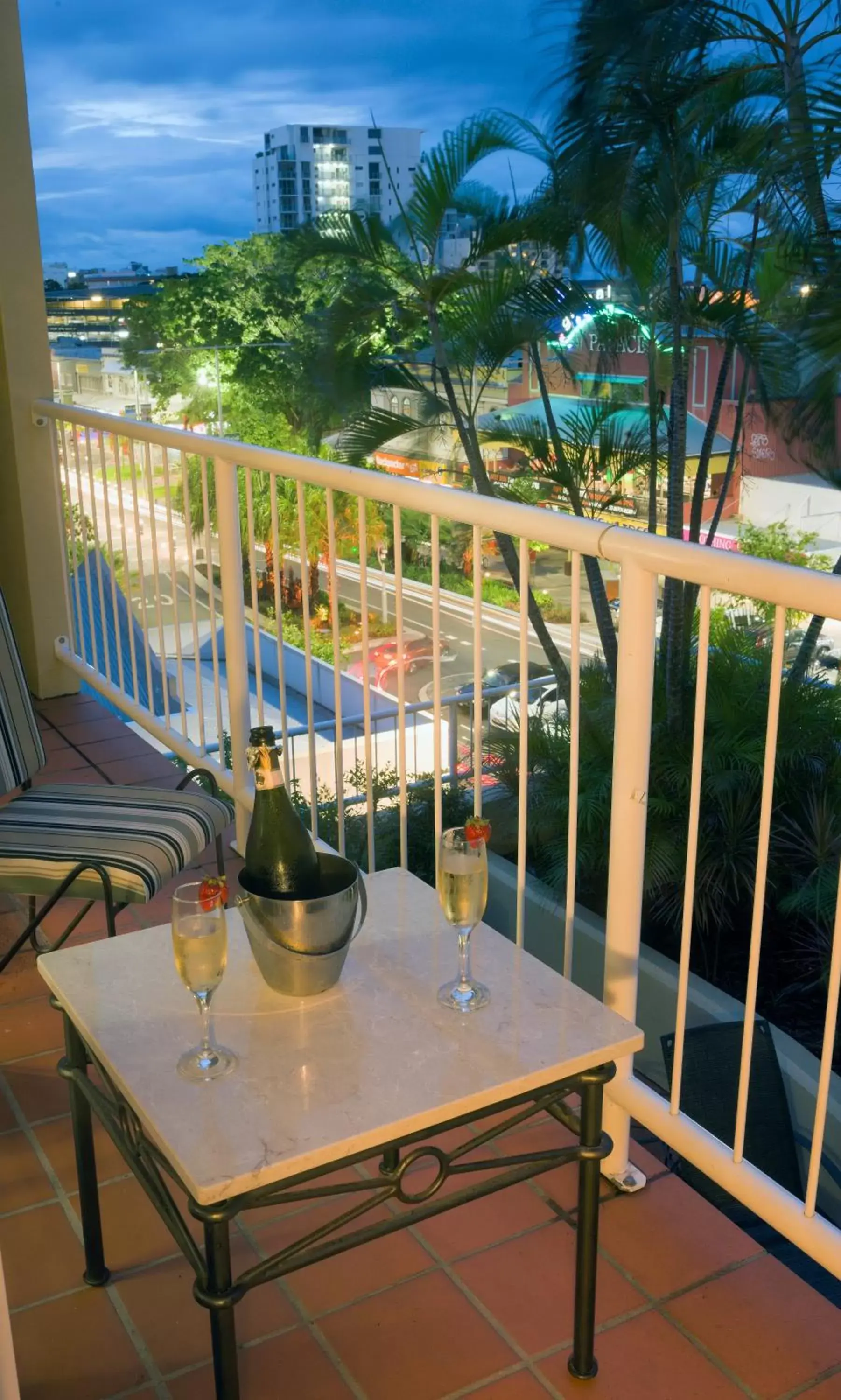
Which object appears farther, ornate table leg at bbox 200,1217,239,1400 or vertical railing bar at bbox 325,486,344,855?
vertical railing bar at bbox 325,486,344,855

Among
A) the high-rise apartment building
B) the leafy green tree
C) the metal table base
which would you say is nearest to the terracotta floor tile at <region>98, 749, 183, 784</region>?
the metal table base

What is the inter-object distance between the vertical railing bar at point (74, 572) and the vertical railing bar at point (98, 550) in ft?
0.35

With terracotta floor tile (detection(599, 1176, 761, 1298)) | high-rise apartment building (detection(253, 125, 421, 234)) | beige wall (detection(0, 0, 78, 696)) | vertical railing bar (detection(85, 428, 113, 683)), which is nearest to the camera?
terracotta floor tile (detection(599, 1176, 761, 1298))

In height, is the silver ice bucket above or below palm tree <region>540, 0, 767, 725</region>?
below

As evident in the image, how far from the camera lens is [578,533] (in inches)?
66.0

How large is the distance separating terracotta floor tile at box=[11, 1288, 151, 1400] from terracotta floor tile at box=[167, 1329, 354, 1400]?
7 centimetres

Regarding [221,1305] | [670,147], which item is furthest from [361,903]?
[670,147]

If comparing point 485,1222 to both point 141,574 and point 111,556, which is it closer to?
point 141,574

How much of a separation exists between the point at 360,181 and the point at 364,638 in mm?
15945

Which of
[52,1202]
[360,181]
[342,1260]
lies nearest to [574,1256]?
[342,1260]

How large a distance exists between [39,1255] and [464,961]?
0.83 meters

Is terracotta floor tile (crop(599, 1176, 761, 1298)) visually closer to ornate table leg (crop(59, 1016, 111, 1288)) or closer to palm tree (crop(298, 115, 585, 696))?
ornate table leg (crop(59, 1016, 111, 1288))

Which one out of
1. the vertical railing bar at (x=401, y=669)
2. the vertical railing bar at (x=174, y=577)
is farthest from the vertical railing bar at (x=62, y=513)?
the vertical railing bar at (x=401, y=669)

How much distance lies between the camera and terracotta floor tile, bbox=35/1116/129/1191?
6.40ft
